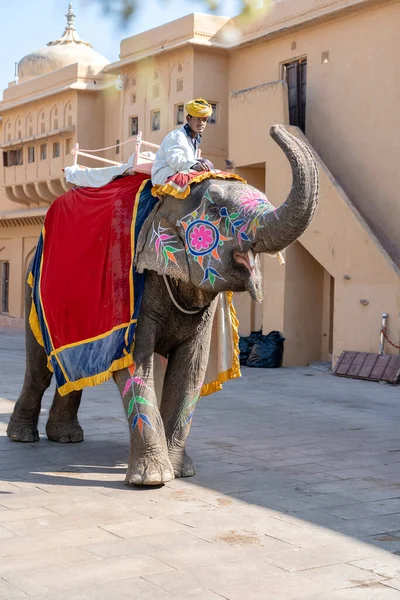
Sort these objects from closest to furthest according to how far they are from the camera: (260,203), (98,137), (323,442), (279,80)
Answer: (260,203) → (323,442) → (279,80) → (98,137)

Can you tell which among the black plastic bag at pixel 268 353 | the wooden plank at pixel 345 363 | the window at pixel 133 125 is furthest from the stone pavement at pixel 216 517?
the window at pixel 133 125

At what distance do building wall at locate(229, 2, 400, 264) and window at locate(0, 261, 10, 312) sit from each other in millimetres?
14957

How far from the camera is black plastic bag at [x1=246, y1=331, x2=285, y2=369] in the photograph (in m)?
16.6

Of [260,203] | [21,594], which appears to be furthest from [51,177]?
[21,594]

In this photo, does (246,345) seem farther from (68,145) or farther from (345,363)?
(68,145)

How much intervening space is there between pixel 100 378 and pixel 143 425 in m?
0.53

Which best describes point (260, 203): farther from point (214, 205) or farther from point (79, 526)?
point (79, 526)

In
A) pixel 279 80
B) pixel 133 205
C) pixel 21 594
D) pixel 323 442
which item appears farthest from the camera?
pixel 279 80

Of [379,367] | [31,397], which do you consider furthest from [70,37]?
[31,397]

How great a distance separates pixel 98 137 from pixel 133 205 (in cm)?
1821

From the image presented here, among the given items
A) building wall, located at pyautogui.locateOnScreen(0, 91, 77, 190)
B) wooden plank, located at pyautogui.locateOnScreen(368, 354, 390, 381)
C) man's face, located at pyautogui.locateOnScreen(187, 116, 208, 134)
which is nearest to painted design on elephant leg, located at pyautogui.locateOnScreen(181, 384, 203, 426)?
man's face, located at pyautogui.locateOnScreen(187, 116, 208, 134)

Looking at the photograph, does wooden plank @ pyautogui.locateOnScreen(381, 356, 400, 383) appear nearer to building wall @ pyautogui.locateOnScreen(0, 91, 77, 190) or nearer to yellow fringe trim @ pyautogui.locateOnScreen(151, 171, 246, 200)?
yellow fringe trim @ pyautogui.locateOnScreen(151, 171, 246, 200)

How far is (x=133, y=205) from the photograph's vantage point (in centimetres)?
708

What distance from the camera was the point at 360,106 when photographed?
16.0m
